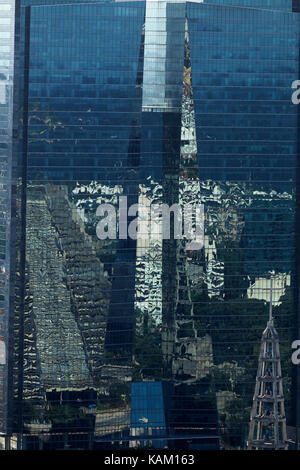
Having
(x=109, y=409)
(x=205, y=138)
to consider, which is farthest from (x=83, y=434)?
(x=205, y=138)

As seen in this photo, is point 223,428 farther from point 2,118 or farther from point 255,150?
point 2,118

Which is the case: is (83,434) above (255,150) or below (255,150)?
below

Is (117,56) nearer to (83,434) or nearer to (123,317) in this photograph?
(123,317)
